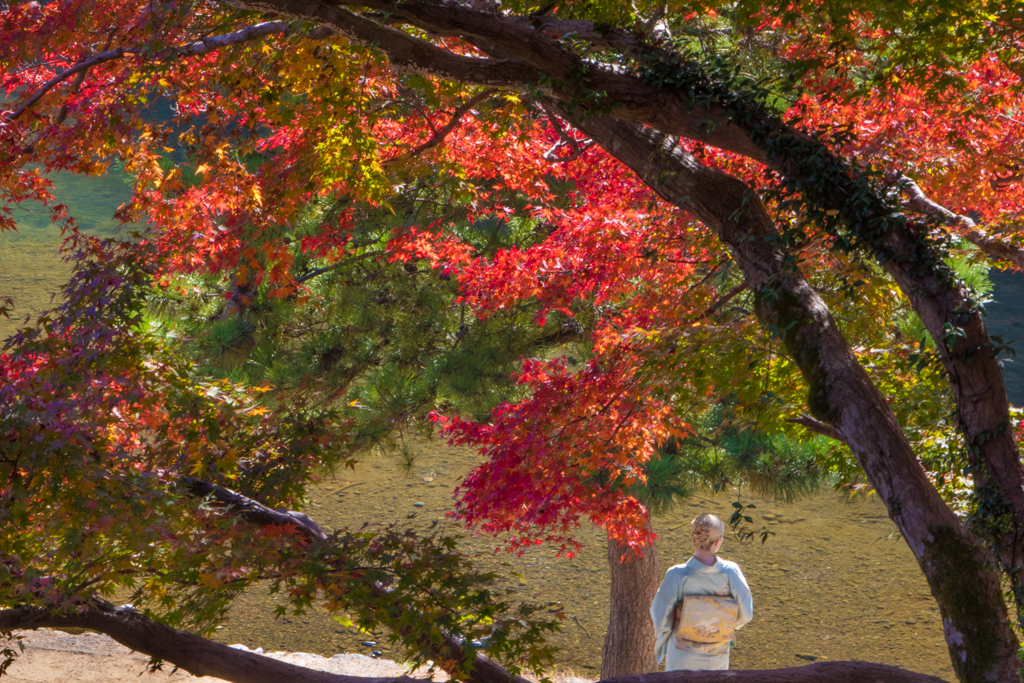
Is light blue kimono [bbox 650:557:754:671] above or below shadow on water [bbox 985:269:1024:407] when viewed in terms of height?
below

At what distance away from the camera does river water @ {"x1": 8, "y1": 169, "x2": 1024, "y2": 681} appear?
639 cm

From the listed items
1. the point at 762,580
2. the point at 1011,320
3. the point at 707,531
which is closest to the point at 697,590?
the point at 707,531

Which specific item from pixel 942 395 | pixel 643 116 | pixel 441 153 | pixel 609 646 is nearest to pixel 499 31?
pixel 643 116

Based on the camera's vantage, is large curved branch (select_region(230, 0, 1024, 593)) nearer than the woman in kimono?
Yes

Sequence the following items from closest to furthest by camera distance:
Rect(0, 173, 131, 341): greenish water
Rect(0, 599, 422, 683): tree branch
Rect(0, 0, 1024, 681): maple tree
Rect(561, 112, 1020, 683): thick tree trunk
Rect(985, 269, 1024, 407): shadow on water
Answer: Rect(561, 112, 1020, 683): thick tree trunk
Rect(0, 0, 1024, 681): maple tree
Rect(0, 599, 422, 683): tree branch
Rect(985, 269, 1024, 407): shadow on water
Rect(0, 173, 131, 341): greenish water

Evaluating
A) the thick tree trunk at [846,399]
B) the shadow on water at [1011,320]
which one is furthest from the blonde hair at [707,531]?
the shadow on water at [1011,320]

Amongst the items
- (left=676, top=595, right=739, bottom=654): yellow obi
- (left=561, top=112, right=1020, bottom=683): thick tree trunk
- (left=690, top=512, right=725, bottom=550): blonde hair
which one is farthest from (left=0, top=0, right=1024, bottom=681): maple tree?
(left=676, top=595, right=739, bottom=654): yellow obi

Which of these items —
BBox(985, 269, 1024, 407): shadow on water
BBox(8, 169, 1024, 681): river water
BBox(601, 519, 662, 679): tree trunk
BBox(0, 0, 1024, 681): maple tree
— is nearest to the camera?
BBox(0, 0, 1024, 681): maple tree

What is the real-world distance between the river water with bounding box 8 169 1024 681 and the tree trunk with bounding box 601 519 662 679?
685 millimetres

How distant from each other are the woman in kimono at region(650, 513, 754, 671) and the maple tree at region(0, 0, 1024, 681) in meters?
0.51

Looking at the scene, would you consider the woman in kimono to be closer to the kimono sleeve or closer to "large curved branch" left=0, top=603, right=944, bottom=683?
the kimono sleeve

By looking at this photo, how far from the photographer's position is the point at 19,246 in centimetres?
1558

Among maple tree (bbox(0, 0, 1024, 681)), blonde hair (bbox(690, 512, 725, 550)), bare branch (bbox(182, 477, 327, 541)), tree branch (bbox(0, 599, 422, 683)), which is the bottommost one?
tree branch (bbox(0, 599, 422, 683))

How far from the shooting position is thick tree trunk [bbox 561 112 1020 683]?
1.92 m
